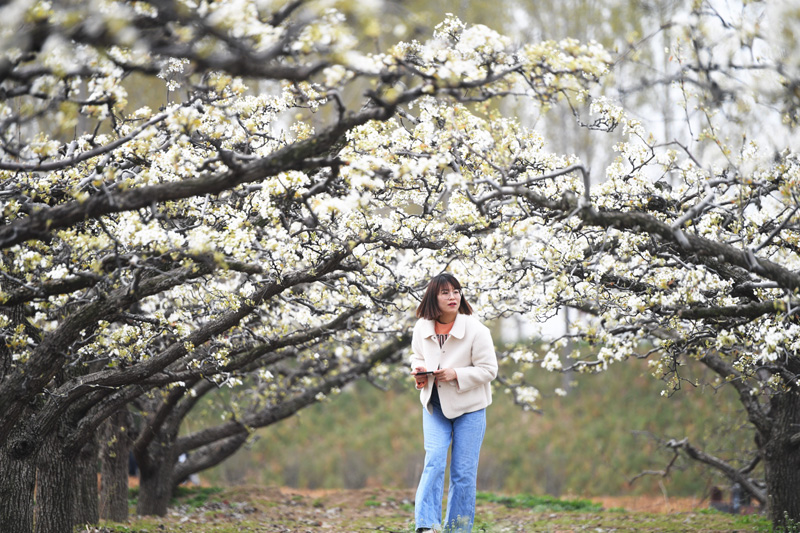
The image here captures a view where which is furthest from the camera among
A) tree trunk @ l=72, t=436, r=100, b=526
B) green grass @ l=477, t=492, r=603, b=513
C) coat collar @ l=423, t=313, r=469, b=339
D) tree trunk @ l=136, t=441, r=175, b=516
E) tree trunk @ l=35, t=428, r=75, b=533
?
green grass @ l=477, t=492, r=603, b=513

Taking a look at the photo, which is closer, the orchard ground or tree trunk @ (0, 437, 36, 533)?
tree trunk @ (0, 437, 36, 533)

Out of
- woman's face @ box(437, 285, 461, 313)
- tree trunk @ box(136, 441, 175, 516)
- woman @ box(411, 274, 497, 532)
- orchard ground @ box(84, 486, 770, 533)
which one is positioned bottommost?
orchard ground @ box(84, 486, 770, 533)

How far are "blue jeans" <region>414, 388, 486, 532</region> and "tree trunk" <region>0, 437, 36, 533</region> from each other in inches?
142

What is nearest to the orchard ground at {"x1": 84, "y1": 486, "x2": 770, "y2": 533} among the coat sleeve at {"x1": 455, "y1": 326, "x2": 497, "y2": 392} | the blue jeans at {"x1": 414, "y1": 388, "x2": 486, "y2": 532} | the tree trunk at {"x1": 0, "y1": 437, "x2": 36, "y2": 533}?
the blue jeans at {"x1": 414, "y1": 388, "x2": 486, "y2": 532}

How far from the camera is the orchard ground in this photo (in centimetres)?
930

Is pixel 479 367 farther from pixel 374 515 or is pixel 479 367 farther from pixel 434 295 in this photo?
pixel 374 515

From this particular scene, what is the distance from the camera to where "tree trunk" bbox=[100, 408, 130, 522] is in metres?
10.5

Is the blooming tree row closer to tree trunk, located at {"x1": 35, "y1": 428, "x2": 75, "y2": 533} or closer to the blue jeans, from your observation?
tree trunk, located at {"x1": 35, "y1": 428, "x2": 75, "y2": 533}

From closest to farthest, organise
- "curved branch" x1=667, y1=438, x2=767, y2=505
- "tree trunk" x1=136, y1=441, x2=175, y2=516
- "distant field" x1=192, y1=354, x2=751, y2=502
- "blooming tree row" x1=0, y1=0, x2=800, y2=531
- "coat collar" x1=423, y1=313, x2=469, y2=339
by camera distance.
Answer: "blooming tree row" x1=0, y1=0, x2=800, y2=531
"coat collar" x1=423, y1=313, x2=469, y2=339
"curved branch" x1=667, y1=438, x2=767, y2=505
"tree trunk" x1=136, y1=441, x2=175, y2=516
"distant field" x1=192, y1=354, x2=751, y2=502

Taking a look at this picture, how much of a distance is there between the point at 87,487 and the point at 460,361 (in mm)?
5888

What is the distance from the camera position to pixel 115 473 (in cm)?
1069

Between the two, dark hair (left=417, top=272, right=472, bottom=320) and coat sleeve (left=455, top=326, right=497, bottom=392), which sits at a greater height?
dark hair (left=417, top=272, right=472, bottom=320)

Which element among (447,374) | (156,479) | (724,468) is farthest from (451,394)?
(156,479)

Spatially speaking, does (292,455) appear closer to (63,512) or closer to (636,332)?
(63,512)
